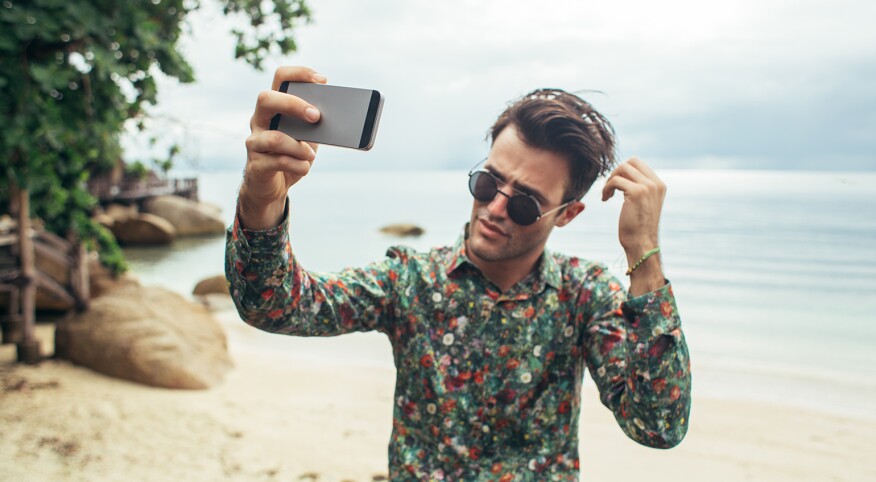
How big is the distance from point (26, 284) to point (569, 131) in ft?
24.8

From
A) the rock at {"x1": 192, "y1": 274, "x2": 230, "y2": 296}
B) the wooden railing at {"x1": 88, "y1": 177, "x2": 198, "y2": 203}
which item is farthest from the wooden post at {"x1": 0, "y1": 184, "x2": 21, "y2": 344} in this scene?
the wooden railing at {"x1": 88, "y1": 177, "x2": 198, "y2": 203}

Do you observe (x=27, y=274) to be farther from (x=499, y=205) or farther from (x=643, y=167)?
(x=643, y=167)

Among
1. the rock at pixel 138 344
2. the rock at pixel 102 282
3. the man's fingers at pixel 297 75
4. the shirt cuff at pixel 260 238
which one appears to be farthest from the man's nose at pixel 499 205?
the rock at pixel 102 282

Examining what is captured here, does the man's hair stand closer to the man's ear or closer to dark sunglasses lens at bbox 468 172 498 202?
the man's ear

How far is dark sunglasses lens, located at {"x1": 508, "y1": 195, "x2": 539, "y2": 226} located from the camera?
2.42 m

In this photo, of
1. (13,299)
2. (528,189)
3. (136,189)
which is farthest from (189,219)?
(528,189)

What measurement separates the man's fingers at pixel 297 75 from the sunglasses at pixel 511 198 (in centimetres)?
98

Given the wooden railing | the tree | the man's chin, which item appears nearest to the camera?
the man's chin

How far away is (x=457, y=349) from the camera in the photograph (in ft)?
7.57

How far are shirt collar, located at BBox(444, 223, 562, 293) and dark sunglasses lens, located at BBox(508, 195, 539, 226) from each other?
180mm

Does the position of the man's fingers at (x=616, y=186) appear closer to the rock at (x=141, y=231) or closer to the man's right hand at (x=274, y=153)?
the man's right hand at (x=274, y=153)

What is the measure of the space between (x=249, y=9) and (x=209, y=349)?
4.35 meters

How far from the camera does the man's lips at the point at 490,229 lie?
242 centimetres

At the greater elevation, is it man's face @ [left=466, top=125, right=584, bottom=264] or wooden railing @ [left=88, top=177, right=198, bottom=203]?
man's face @ [left=466, top=125, right=584, bottom=264]
